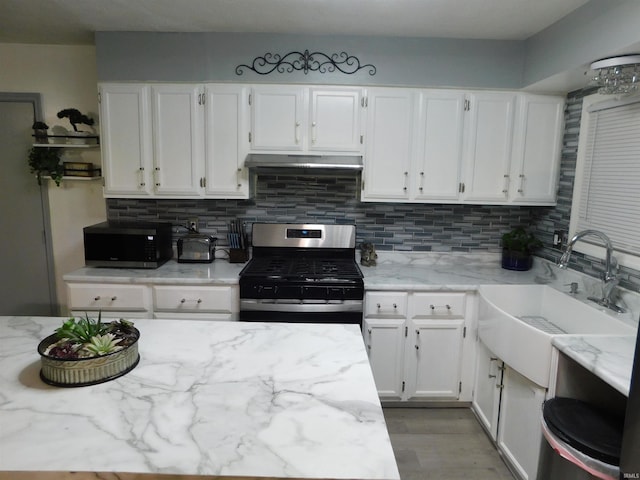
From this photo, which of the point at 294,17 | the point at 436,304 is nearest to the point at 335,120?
the point at 294,17

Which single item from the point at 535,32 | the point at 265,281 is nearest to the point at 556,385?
the point at 265,281

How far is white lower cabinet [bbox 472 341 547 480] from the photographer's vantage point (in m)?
1.95

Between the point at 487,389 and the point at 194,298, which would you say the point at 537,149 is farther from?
the point at 194,298

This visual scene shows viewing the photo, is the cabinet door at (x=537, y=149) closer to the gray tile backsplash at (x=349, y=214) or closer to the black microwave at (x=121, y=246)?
the gray tile backsplash at (x=349, y=214)

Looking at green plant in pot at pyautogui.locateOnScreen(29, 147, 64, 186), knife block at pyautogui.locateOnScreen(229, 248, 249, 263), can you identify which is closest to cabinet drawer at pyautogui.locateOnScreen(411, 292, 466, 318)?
knife block at pyautogui.locateOnScreen(229, 248, 249, 263)

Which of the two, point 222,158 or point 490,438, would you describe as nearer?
point 490,438

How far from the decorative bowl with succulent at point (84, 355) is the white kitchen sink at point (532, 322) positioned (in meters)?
1.76

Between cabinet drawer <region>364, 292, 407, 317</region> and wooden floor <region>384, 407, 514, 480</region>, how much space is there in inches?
27.5

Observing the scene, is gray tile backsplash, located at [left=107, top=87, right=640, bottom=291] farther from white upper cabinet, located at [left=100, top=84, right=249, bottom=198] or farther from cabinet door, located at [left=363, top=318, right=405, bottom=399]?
cabinet door, located at [left=363, top=318, right=405, bottom=399]

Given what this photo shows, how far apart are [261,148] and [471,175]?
1508mm

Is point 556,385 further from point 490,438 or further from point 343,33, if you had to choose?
point 343,33

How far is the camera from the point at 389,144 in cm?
280

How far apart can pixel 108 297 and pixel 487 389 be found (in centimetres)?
250

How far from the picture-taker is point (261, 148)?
2.79 meters
